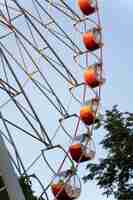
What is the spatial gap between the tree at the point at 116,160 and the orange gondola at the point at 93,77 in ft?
50.9

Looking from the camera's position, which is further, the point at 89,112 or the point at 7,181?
the point at 89,112

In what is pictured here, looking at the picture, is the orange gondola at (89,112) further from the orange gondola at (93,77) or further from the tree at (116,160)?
the tree at (116,160)

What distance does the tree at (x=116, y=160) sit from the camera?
30.9 meters

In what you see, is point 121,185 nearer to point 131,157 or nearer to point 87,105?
point 131,157

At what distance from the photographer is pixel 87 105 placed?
14.9 metres

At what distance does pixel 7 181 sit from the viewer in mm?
8539

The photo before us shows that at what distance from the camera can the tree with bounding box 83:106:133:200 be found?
101 feet

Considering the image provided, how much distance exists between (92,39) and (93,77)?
1.07 metres

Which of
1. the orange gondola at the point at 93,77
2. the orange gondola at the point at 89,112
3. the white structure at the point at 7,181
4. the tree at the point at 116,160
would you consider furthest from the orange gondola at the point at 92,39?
the tree at the point at 116,160

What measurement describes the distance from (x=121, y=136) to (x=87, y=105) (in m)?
16.9

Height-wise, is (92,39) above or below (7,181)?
above

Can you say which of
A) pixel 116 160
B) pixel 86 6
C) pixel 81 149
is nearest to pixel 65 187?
pixel 81 149

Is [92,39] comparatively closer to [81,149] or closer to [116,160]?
[81,149]

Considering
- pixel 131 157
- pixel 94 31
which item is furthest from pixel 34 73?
pixel 131 157
